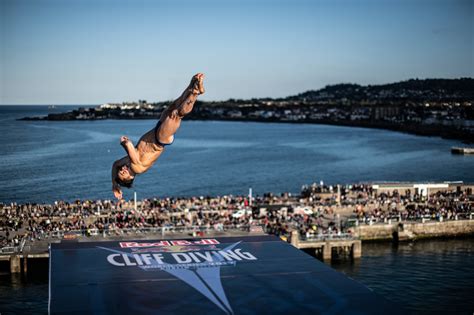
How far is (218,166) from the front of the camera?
69.1m

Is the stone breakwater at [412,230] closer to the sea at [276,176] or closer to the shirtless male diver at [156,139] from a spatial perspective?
the sea at [276,176]

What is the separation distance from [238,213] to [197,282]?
15383 millimetres

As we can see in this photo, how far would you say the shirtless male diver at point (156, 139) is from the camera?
6.09m

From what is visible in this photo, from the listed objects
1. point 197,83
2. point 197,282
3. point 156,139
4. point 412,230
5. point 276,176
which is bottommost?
point 276,176

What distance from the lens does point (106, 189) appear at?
51219mm

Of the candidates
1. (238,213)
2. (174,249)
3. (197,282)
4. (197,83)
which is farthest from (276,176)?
(197,83)

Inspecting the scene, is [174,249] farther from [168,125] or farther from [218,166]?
A: [218,166]

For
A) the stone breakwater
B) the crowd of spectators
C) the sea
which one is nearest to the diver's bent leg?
the sea

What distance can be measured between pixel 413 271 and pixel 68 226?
14.0 m

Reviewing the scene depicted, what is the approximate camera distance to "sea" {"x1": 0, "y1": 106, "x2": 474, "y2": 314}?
24125mm

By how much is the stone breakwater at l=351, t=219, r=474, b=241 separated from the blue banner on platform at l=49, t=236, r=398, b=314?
44.5 feet

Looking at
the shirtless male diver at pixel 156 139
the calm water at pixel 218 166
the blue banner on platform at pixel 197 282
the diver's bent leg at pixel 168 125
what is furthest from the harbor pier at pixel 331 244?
the calm water at pixel 218 166

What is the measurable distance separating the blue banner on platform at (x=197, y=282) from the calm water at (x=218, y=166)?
99.1 ft

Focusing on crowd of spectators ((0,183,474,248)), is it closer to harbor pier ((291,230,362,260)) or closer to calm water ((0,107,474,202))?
harbor pier ((291,230,362,260))
